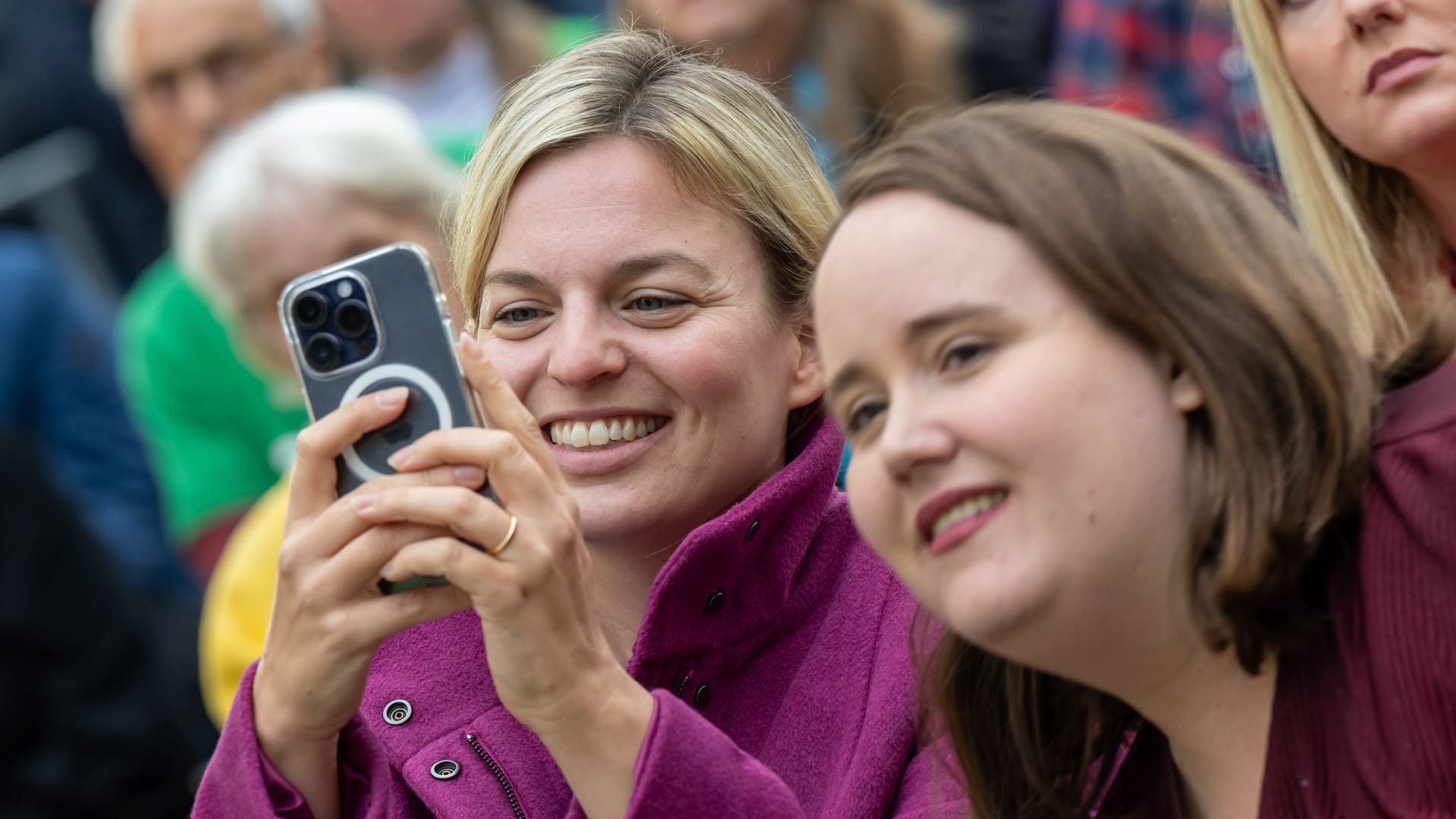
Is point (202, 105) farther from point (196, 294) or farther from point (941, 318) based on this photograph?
point (941, 318)

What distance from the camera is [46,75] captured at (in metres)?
6.28

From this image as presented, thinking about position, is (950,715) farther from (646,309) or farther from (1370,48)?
(1370,48)

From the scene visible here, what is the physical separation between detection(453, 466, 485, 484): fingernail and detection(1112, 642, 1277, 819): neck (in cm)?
62

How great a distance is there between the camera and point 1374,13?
2.56m

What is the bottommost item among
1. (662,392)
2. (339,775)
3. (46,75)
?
(46,75)

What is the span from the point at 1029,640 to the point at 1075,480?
0.16m

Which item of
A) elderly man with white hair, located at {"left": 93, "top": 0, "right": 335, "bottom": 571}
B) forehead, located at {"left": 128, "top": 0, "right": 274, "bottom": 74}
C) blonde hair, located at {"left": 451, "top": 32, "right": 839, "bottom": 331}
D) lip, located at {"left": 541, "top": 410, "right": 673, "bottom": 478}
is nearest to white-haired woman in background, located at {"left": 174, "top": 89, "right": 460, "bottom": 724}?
elderly man with white hair, located at {"left": 93, "top": 0, "right": 335, "bottom": 571}

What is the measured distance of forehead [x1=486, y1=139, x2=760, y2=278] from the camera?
2.37 meters

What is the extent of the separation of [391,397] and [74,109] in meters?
4.70

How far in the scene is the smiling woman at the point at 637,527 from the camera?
2.02m

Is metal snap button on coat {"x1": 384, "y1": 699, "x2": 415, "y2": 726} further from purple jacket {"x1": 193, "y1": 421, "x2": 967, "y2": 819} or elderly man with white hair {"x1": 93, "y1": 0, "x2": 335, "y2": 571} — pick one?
elderly man with white hair {"x1": 93, "y1": 0, "x2": 335, "y2": 571}

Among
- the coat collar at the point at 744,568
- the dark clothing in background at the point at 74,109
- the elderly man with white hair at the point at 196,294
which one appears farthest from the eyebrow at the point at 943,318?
the dark clothing in background at the point at 74,109

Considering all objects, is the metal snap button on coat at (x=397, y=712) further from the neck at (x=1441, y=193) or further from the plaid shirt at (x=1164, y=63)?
the plaid shirt at (x=1164, y=63)

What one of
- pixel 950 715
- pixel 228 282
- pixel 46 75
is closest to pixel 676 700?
pixel 950 715
